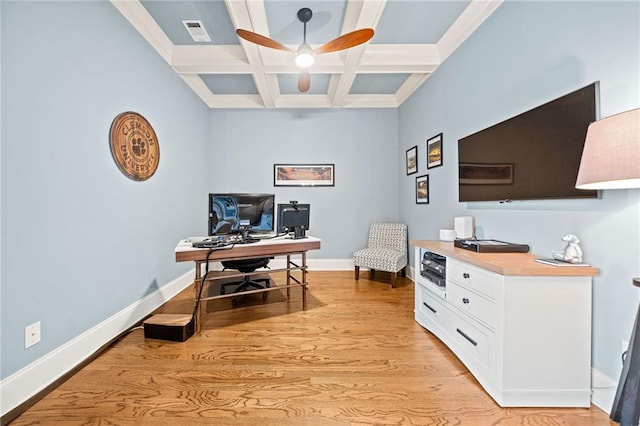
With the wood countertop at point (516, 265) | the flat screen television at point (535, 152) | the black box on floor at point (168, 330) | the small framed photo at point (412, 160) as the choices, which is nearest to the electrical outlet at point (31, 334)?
the black box on floor at point (168, 330)

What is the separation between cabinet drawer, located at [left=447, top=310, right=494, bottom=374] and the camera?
1559mm

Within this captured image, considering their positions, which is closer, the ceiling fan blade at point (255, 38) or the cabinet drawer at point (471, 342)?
the cabinet drawer at point (471, 342)

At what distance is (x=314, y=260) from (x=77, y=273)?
313 cm

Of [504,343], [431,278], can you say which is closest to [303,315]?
[431,278]

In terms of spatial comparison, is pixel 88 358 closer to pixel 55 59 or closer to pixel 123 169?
pixel 123 169

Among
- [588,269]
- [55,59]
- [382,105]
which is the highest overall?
[382,105]

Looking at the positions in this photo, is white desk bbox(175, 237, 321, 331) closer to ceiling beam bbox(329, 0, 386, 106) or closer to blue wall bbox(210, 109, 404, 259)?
blue wall bbox(210, 109, 404, 259)

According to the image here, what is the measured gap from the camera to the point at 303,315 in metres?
2.66

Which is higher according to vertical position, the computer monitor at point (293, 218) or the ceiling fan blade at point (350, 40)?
the ceiling fan blade at point (350, 40)

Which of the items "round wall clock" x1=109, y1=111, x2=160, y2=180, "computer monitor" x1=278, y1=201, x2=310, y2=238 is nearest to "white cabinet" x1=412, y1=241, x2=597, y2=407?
"computer monitor" x1=278, y1=201, x2=310, y2=238

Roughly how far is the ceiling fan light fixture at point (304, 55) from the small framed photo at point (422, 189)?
213 centimetres

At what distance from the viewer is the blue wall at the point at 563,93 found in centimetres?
131

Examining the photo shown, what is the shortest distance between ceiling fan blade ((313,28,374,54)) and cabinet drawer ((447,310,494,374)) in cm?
237

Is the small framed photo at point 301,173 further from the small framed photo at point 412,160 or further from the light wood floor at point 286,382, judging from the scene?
the light wood floor at point 286,382
